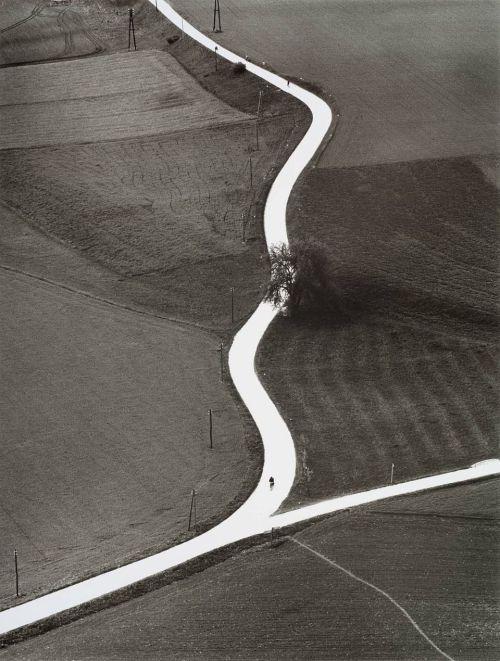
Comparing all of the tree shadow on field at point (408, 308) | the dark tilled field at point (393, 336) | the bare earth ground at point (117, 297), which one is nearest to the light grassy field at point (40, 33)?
the bare earth ground at point (117, 297)

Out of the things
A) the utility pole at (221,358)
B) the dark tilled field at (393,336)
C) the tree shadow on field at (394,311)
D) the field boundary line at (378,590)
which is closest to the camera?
the field boundary line at (378,590)

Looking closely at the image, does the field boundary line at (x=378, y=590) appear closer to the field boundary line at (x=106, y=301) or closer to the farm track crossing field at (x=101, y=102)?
the field boundary line at (x=106, y=301)

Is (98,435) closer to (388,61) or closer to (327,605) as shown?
(327,605)

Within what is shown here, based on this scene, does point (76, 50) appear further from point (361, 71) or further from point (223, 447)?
point (223, 447)

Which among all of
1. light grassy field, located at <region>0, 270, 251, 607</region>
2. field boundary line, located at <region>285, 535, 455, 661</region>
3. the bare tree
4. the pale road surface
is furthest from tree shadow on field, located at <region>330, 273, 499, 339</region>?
field boundary line, located at <region>285, 535, 455, 661</region>

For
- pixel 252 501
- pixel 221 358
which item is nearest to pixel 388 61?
pixel 221 358

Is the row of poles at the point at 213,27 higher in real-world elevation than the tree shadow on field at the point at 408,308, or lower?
higher

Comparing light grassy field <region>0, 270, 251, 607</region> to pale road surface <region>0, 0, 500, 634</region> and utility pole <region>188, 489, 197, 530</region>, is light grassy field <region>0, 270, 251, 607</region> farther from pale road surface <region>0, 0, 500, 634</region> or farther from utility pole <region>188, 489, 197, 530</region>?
pale road surface <region>0, 0, 500, 634</region>
